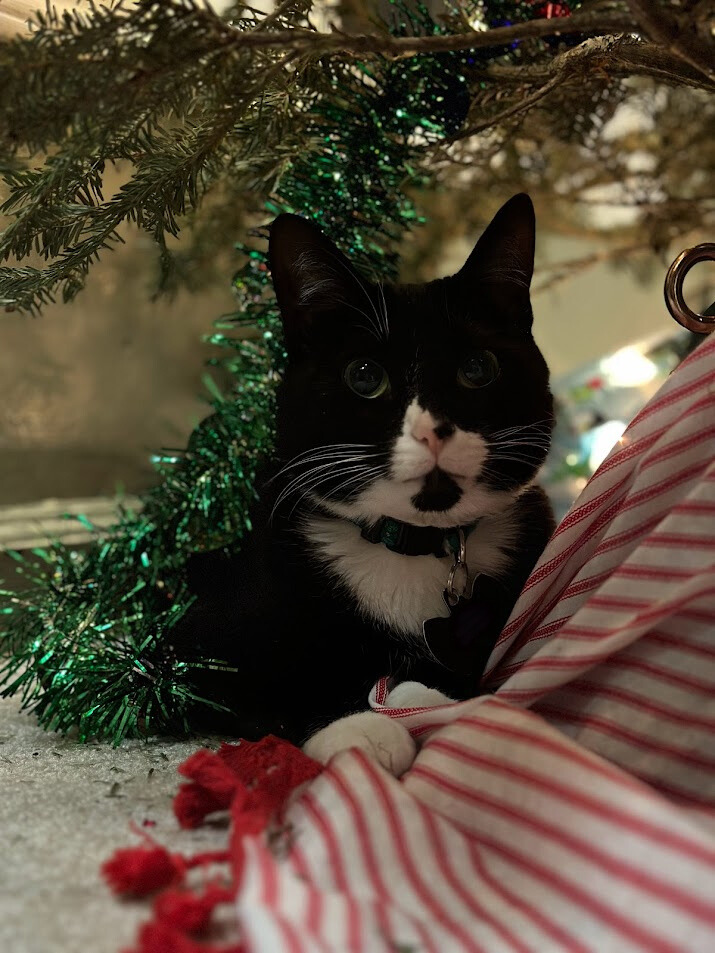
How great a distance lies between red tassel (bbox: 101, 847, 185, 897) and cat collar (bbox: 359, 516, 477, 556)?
1.11 feet

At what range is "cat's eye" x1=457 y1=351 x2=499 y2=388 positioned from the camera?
27.0 inches

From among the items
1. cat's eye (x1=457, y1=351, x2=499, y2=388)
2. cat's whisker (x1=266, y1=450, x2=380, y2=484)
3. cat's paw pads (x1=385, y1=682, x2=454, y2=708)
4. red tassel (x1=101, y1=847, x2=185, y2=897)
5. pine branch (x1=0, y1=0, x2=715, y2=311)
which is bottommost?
red tassel (x1=101, y1=847, x2=185, y2=897)

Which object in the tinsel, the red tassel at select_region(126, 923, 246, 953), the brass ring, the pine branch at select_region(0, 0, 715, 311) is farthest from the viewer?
the tinsel

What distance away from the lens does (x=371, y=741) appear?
57cm

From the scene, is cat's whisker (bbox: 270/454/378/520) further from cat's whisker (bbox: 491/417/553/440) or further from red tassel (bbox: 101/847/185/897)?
red tassel (bbox: 101/847/185/897)

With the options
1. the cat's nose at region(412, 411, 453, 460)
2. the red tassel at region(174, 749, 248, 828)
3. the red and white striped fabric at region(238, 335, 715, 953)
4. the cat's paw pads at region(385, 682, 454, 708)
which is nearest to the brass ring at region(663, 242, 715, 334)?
the red and white striped fabric at region(238, 335, 715, 953)

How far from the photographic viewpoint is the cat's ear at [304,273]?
0.70 m

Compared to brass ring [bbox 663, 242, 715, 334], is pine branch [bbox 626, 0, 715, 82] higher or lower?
higher

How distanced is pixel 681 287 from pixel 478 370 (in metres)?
0.17

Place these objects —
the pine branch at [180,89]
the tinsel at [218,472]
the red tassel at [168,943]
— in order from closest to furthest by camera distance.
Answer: the red tassel at [168,943], the pine branch at [180,89], the tinsel at [218,472]

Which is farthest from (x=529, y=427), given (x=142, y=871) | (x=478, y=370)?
(x=142, y=871)

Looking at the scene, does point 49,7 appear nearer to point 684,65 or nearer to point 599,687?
point 684,65

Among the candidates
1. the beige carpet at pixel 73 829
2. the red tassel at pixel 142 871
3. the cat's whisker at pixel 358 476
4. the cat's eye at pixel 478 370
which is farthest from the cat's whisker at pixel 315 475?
the red tassel at pixel 142 871

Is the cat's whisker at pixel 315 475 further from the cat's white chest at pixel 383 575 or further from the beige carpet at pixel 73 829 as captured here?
the beige carpet at pixel 73 829
